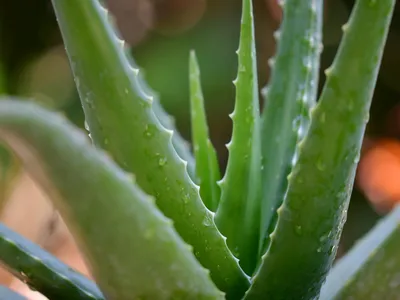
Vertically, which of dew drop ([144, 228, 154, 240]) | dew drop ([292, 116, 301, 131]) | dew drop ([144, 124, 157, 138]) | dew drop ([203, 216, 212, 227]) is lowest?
dew drop ([292, 116, 301, 131])

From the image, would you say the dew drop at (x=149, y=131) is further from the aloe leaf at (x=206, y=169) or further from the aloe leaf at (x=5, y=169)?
the aloe leaf at (x=5, y=169)

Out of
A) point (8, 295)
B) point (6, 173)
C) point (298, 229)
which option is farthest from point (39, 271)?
point (6, 173)

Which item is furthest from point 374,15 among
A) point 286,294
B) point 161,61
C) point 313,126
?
point 161,61

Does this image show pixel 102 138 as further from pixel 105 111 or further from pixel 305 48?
pixel 305 48

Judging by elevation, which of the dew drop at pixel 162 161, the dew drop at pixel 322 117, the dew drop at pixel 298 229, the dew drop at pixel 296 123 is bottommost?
the dew drop at pixel 296 123

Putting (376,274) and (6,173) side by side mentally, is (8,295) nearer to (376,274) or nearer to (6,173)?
(376,274)

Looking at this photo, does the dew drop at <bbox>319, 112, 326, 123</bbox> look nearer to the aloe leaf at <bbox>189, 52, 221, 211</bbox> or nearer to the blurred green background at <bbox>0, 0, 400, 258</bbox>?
the aloe leaf at <bbox>189, 52, 221, 211</bbox>

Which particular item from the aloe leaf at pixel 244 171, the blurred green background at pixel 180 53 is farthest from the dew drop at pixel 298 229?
the blurred green background at pixel 180 53

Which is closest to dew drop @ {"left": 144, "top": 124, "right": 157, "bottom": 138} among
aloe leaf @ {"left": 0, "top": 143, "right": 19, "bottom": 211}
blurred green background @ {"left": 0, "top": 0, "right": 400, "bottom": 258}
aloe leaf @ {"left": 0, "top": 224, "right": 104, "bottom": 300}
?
aloe leaf @ {"left": 0, "top": 224, "right": 104, "bottom": 300}
